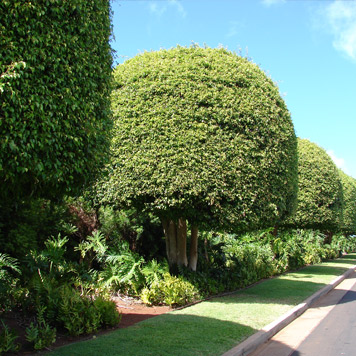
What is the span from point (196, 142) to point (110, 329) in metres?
4.55

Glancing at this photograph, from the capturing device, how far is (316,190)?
21.2 m

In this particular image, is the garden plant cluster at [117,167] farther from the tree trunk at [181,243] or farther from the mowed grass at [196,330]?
the mowed grass at [196,330]

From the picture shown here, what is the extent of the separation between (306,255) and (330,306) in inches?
542

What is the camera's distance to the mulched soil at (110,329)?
227 inches

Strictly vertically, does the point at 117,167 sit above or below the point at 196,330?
above

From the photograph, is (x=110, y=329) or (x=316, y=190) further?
(x=316, y=190)

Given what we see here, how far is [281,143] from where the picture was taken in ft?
34.9

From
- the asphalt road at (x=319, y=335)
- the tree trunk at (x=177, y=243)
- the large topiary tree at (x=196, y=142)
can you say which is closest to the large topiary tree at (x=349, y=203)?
the asphalt road at (x=319, y=335)

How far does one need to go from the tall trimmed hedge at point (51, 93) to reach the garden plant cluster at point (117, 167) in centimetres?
2

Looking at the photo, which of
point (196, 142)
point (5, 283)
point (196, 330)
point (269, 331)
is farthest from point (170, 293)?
point (5, 283)

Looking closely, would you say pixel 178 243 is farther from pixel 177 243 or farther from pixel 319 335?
pixel 319 335

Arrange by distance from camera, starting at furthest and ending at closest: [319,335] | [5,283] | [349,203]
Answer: [349,203], [319,335], [5,283]

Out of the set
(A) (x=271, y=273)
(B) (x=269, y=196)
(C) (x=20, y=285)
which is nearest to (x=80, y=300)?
(C) (x=20, y=285)

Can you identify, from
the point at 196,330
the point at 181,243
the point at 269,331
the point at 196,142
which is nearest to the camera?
the point at 196,330
